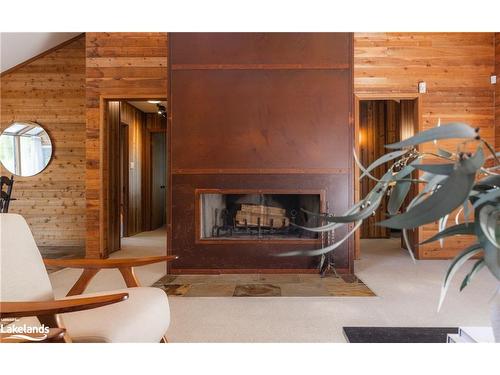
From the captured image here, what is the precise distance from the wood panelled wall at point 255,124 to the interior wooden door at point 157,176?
16.3 ft

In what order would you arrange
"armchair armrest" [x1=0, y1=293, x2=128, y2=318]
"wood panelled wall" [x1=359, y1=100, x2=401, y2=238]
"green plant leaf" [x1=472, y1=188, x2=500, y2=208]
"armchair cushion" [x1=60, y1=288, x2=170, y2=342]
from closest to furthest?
"green plant leaf" [x1=472, y1=188, x2=500, y2=208]
"armchair armrest" [x1=0, y1=293, x2=128, y2=318]
"armchair cushion" [x1=60, y1=288, x2=170, y2=342]
"wood panelled wall" [x1=359, y1=100, x2=401, y2=238]

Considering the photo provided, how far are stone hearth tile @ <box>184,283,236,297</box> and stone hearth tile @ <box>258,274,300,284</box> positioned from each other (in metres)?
0.35

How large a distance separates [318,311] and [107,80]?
13.0 feet

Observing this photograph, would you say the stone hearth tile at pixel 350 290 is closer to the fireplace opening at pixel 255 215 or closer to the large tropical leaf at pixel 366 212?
the fireplace opening at pixel 255 215

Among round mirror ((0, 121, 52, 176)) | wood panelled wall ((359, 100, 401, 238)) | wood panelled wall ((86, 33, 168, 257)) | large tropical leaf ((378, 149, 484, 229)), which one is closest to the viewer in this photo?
large tropical leaf ((378, 149, 484, 229))

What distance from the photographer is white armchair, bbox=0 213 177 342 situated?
3.76 ft

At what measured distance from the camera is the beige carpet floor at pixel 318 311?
7.44 feet

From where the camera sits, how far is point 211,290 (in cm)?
321

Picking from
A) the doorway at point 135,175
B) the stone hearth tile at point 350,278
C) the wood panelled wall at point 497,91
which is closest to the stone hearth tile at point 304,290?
the stone hearth tile at point 350,278

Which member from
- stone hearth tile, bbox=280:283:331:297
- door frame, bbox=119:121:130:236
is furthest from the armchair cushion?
door frame, bbox=119:121:130:236

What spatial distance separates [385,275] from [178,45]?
10.9ft

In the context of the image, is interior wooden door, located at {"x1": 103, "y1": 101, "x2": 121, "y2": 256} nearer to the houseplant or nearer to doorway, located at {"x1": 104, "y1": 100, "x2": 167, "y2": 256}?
doorway, located at {"x1": 104, "y1": 100, "x2": 167, "y2": 256}

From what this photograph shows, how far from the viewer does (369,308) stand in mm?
2711
